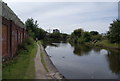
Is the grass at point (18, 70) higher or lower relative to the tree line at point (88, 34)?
lower

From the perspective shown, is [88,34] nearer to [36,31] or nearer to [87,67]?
[36,31]

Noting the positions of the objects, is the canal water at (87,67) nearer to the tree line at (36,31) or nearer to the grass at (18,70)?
the grass at (18,70)

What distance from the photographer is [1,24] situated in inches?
430

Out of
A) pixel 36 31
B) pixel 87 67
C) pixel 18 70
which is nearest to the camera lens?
pixel 18 70

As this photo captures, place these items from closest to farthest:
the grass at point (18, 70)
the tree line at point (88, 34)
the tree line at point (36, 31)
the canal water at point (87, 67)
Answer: the grass at point (18, 70)
the canal water at point (87, 67)
the tree line at point (88, 34)
the tree line at point (36, 31)

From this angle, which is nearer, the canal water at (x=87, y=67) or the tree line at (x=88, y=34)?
the canal water at (x=87, y=67)

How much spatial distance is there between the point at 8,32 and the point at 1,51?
267 cm

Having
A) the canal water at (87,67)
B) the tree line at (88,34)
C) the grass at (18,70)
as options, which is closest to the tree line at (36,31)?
the tree line at (88,34)

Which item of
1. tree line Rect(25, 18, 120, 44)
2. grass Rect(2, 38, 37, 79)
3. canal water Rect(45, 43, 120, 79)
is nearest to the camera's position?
grass Rect(2, 38, 37, 79)

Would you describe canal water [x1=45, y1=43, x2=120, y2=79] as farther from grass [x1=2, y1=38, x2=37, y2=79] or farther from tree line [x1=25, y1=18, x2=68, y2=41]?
tree line [x1=25, y1=18, x2=68, y2=41]

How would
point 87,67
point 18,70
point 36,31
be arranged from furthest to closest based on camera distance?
point 36,31, point 87,67, point 18,70

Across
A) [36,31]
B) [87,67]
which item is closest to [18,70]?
[87,67]

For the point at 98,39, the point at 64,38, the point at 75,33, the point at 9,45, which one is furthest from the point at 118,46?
the point at 64,38

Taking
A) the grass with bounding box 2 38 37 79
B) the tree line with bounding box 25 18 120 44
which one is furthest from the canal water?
the tree line with bounding box 25 18 120 44
